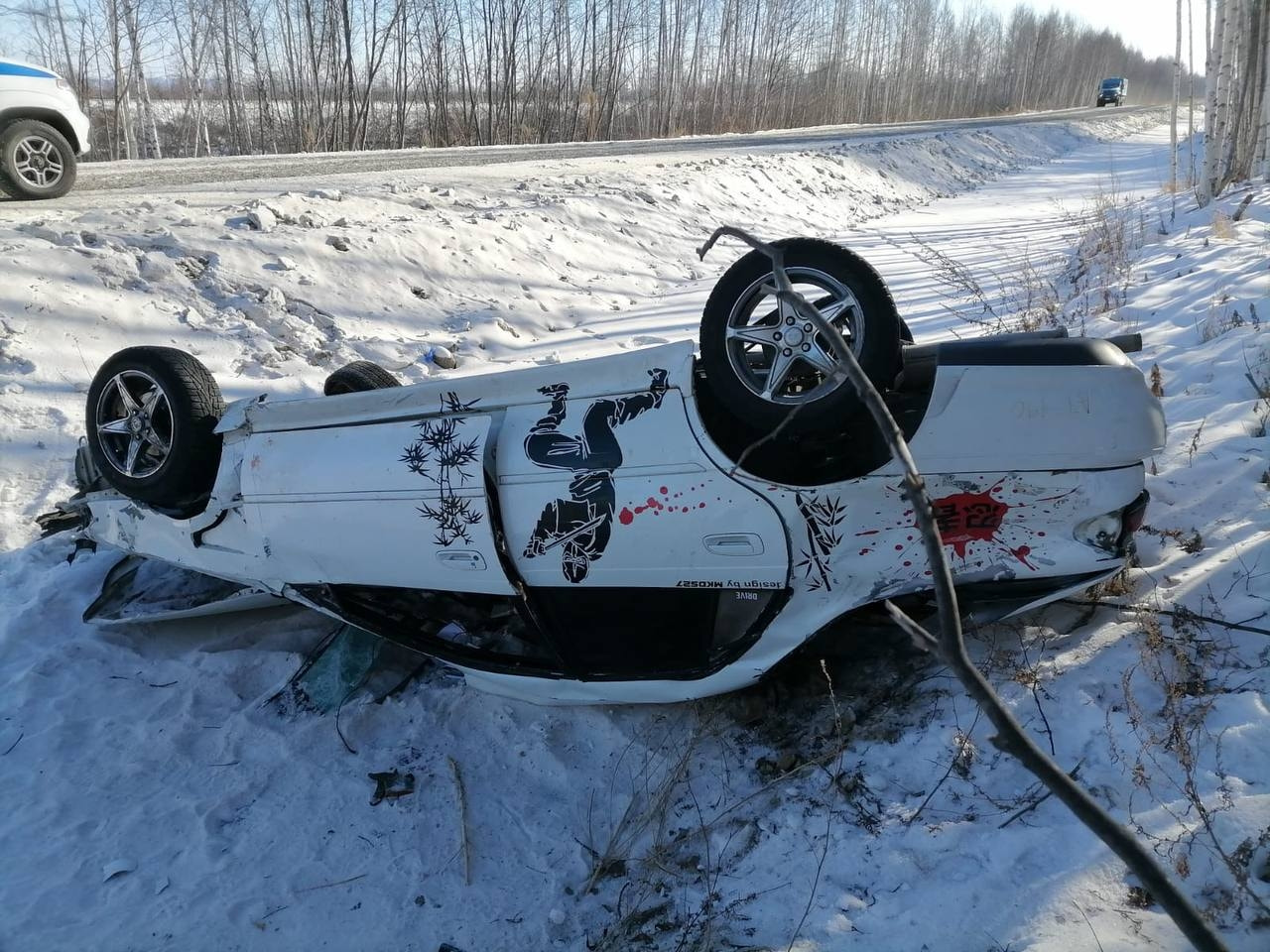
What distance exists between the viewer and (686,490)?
9.66ft

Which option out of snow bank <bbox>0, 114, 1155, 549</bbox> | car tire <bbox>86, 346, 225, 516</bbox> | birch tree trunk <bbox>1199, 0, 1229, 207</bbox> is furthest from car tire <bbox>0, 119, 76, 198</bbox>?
birch tree trunk <bbox>1199, 0, 1229, 207</bbox>

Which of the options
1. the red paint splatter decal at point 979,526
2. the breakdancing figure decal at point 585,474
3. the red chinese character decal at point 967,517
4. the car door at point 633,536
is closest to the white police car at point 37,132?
the car door at point 633,536

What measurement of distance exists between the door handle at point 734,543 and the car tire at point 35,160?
9137 mm

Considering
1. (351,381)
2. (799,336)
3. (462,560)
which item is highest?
(799,336)

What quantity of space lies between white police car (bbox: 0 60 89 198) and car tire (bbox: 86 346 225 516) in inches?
256

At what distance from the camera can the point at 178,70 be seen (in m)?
21.8

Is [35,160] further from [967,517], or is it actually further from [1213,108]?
[1213,108]

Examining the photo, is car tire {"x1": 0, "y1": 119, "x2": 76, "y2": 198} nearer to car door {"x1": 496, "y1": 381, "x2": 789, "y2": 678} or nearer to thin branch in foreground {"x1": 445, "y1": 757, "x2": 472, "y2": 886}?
car door {"x1": 496, "y1": 381, "x2": 789, "y2": 678}

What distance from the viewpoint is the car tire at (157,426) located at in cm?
365

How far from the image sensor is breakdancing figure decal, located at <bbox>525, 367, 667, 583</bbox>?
9.96 feet

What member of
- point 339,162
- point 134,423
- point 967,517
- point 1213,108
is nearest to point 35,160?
point 339,162

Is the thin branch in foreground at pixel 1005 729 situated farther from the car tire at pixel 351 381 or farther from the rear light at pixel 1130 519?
the car tire at pixel 351 381

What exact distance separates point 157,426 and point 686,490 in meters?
2.52

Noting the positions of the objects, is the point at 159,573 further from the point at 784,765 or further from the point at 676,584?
the point at 784,765
